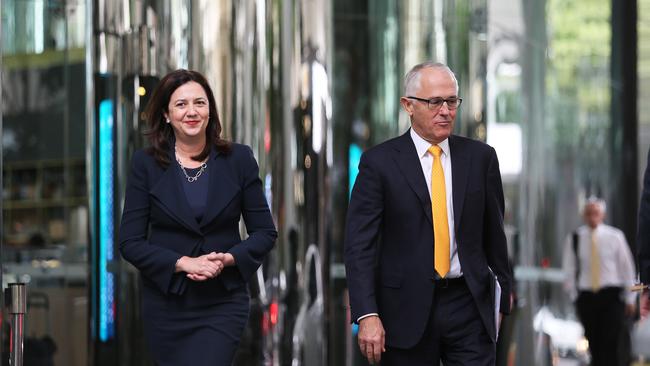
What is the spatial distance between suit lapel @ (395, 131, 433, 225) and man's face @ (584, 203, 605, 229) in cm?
841

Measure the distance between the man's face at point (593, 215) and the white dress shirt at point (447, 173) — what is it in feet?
27.5

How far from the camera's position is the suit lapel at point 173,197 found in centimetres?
675

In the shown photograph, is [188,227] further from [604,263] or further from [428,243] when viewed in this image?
[604,263]

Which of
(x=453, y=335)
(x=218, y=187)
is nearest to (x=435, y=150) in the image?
(x=453, y=335)

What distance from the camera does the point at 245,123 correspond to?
32.7 feet

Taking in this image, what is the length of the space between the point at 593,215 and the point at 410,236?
8742 mm

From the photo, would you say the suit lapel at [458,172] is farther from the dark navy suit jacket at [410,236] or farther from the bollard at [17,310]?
the bollard at [17,310]

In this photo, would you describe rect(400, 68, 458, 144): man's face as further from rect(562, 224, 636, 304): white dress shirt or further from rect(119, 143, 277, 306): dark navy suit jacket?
rect(562, 224, 636, 304): white dress shirt

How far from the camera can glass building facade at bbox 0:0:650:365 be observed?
9781mm

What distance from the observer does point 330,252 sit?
34.6 feet

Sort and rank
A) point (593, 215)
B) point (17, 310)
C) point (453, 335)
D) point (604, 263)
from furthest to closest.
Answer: point (593, 215) < point (604, 263) < point (17, 310) < point (453, 335)

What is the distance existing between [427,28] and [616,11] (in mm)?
6601

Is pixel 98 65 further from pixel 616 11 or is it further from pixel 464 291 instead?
pixel 616 11

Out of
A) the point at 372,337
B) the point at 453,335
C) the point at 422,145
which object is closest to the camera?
the point at 372,337
